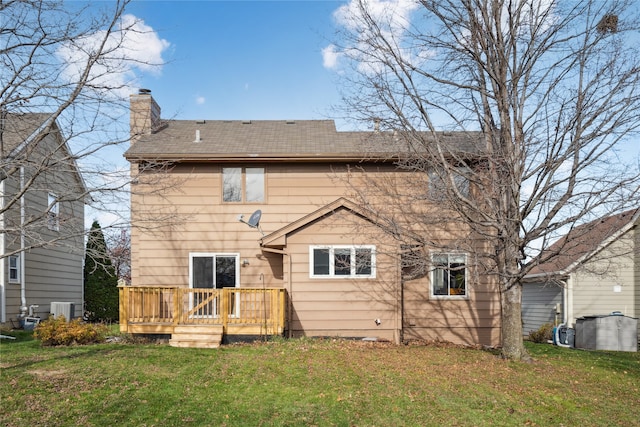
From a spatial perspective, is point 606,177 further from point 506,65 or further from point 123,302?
point 123,302

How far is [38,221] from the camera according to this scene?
795 cm

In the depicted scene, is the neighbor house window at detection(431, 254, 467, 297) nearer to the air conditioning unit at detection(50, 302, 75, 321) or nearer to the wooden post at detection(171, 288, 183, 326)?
the wooden post at detection(171, 288, 183, 326)

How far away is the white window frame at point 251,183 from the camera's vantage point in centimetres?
1466

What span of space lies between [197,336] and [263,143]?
5.82m

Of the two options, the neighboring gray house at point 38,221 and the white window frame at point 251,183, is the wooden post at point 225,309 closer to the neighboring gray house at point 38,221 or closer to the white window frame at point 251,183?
the white window frame at point 251,183

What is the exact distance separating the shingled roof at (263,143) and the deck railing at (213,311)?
11.0ft

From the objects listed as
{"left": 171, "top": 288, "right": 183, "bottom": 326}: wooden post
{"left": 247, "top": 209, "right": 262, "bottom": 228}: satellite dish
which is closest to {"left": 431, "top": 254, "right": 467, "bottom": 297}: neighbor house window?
{"left": 247, "top": 209, "right": 262, "bottom": 228}: satellite dish

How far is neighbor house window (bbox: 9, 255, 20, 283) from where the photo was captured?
15.7m

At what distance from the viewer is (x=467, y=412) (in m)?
7.53

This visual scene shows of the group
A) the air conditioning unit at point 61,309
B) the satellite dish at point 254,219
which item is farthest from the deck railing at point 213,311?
the air conditioning unit at point 61,309

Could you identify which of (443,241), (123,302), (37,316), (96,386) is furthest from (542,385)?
(37,316)

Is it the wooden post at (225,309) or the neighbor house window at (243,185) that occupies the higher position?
the neighbor house window at (243,185)

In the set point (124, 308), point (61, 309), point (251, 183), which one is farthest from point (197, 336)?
point (61, 309)

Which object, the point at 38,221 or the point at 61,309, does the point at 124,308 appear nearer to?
the point at 38,221
